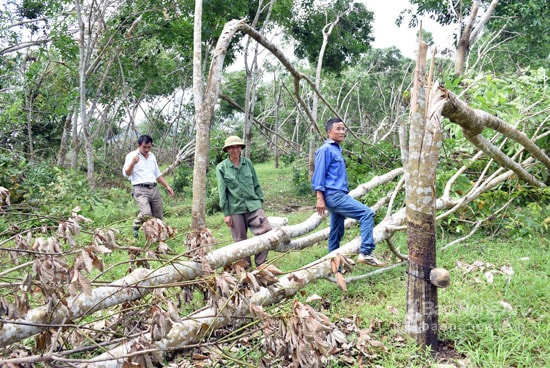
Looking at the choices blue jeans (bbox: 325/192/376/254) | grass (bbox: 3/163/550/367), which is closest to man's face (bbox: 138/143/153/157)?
grass (bbox: 3/163/550/367)

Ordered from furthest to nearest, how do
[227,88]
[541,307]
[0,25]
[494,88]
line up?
[227,88], [0,25], [494,88], [541,307]

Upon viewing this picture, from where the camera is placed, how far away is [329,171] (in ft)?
Result: 14.0

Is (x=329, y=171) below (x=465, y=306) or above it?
above

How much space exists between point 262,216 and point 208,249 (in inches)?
70.6

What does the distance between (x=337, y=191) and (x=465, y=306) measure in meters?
1.49

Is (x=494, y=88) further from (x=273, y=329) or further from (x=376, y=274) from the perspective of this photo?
(x=273, y=329)

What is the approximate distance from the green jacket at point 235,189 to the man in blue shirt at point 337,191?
0.84m

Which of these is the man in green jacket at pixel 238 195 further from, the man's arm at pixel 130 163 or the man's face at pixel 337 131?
the man's arm at pixel 130 163

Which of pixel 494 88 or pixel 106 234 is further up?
pixel 494 88

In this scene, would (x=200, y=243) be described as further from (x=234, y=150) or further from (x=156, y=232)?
(x=234, y=150)

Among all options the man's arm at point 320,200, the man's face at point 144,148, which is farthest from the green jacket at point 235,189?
the man's face at point 144,148

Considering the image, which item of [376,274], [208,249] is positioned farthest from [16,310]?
[376,274]

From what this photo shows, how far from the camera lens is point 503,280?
4.04 meters

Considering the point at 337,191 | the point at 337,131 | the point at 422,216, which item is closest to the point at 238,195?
the point at 337,191
